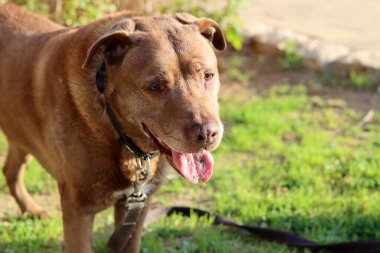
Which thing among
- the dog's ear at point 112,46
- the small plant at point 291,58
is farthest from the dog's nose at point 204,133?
the small plant at point 291,58

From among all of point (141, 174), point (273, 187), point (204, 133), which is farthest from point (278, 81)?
point (204, 133)

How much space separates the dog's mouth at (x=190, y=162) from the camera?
379 centimetres

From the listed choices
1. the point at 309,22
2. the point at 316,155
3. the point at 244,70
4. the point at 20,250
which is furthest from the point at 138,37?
the point at 309,22

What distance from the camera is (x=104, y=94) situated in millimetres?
3951

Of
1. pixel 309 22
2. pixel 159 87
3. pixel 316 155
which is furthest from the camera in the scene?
pixel 309 22

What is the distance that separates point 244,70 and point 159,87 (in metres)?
4.95

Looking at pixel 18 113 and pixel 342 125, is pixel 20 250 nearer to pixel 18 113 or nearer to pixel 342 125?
pixel 18 113

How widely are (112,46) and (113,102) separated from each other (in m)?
0.32

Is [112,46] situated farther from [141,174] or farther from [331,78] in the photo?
[331,78]

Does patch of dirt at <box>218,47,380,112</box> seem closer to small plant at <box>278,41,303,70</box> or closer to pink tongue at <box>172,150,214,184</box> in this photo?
small plant at <box>278,41,303,70</box>

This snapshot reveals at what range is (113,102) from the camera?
3.92 metres

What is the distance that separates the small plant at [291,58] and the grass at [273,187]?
95 centimetres

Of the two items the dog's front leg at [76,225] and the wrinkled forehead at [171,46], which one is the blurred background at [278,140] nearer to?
the dog's front leg at [76,225]

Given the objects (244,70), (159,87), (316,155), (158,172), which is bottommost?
(244,70)
